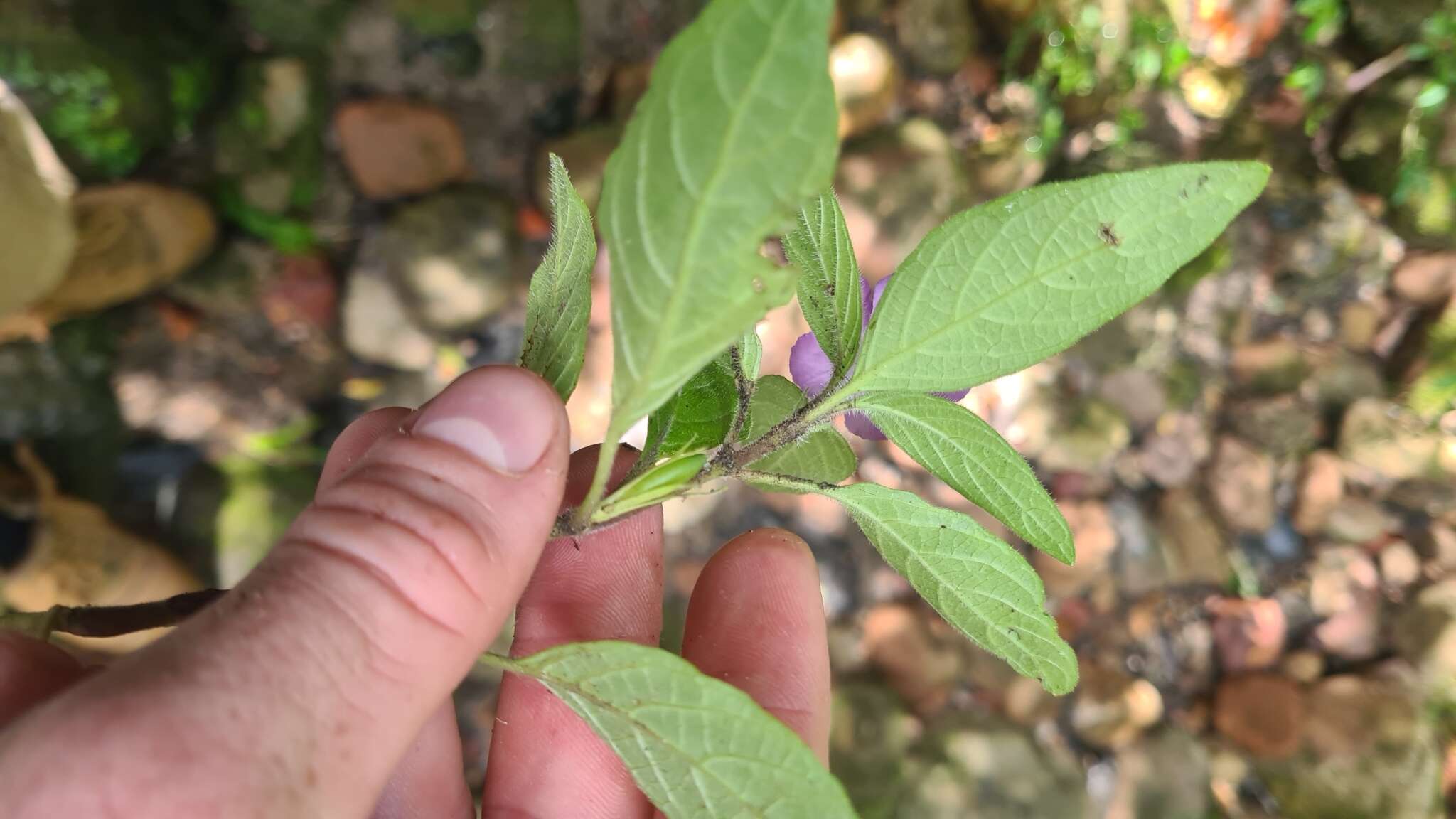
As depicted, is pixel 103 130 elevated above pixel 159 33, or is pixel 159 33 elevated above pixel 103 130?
pixel 159 33

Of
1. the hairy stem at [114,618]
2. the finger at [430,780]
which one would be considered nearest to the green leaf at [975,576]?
the hairy stem at [114,618]

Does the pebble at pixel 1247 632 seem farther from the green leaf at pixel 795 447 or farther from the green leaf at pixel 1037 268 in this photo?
the green leaf at pixel 1037 268

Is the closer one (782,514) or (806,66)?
(806,66)

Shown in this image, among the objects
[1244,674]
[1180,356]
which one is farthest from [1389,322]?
[1244,674]

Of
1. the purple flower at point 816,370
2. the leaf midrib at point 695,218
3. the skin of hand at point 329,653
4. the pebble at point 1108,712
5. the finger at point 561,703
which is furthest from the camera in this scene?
the pebble at point 1108,712

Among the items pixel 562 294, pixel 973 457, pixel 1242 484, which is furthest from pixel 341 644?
pixel 1242 484

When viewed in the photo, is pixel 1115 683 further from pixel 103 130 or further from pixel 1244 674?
pixel 103 130

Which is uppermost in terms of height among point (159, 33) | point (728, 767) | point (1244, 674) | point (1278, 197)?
point (159, 33)

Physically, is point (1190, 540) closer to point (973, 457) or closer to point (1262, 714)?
point (1262, 714)
